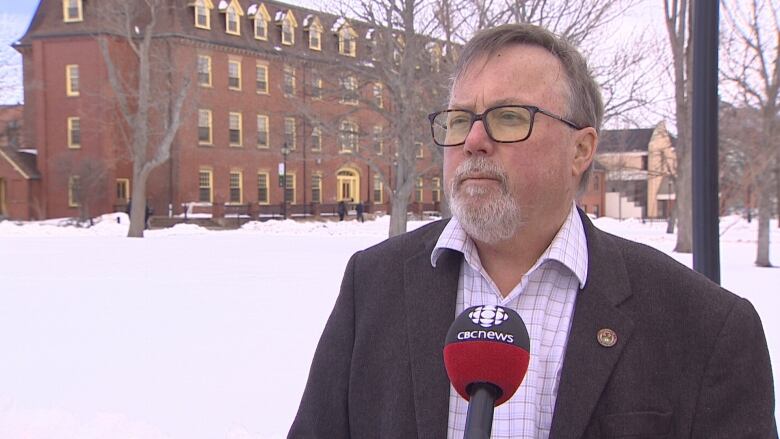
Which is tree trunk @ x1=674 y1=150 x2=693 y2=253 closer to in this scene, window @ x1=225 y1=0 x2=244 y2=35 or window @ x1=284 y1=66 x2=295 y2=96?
window @ x1=284 y1=66 x2=295 y2=96

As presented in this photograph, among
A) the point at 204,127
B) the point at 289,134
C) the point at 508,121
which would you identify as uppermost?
the point at 204,127

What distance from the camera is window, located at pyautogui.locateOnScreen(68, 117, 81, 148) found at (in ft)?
146

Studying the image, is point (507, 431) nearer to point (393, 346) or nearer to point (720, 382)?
point (393, 346)

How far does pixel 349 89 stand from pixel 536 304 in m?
19.5

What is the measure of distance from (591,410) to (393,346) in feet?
1.98

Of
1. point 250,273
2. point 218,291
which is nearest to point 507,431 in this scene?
point 218,291

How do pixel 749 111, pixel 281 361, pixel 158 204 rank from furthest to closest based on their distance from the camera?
pixel 158 204, pixel 749 111, pixel 281 361

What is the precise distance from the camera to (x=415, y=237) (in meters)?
2.54

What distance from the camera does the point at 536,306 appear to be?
2277 millimetres

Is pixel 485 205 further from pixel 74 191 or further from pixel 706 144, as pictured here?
pixel 74 191

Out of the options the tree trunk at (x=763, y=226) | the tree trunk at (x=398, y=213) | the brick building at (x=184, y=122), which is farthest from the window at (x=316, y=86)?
the brick building at (x=184, y=122)

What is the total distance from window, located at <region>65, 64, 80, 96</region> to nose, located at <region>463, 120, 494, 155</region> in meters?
47.0

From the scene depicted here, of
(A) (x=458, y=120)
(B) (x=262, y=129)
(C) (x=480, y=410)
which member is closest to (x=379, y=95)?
(A) (x=458, y=120)

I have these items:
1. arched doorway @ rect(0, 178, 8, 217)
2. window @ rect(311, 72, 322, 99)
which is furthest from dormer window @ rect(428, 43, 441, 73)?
arched doorway @ rect(0, 178, 8, 217)
